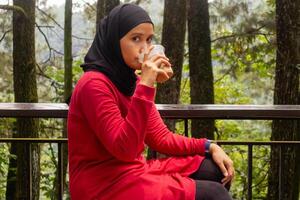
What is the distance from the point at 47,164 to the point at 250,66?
5.38 meters

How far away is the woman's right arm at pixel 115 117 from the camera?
178 cm

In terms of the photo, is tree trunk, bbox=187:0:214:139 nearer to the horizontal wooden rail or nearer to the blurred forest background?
the blurred forest background

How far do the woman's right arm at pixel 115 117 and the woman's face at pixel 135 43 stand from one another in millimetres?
151

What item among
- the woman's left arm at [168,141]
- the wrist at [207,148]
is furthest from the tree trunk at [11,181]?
the wrist at [207,148]

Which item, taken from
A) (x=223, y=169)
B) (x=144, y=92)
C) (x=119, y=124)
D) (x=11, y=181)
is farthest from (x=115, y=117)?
(x=11, y=181)

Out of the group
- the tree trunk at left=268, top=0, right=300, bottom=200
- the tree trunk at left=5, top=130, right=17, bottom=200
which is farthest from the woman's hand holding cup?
the tree trunk at left=5, top=130, right=17, bottom=200

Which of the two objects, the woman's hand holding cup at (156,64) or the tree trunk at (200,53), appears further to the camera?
the tree trunk at (200,53)

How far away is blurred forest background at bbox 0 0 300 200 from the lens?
6.85 meters

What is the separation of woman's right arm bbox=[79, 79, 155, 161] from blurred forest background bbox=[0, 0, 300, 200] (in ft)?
2.85

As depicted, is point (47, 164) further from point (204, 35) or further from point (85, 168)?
point (85, 168)

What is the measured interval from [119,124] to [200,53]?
7978mm

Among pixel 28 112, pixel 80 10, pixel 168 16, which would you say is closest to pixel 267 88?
pixel 80 10

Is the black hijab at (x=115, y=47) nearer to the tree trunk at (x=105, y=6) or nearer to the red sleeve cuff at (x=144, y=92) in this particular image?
the red sleeve cuff at (x=144, y=92)

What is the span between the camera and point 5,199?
945 centimetres
